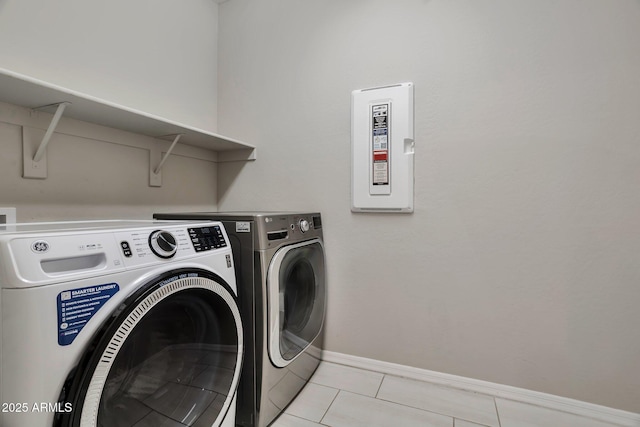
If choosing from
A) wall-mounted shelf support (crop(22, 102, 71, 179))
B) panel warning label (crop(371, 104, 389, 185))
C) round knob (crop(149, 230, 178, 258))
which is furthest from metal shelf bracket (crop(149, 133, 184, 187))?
panel warning label (crop(371, 104, 389, 185))

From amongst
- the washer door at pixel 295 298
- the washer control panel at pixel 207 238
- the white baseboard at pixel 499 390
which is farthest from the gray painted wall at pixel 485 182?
the washer control panel at pixel 207 238

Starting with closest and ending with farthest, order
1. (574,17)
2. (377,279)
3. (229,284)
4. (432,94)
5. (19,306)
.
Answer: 1. (19,306)
2. (229,284)
3. (574,17)
4. (432,94)
5. (377,279)

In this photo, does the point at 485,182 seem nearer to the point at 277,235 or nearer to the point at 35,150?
the point at 277,235

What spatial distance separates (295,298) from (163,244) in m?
0.84

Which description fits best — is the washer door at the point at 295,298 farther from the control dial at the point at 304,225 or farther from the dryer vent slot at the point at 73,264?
the dryer vent slot at the point at 73,264

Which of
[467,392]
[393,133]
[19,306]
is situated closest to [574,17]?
[393,133]

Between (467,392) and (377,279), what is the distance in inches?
27.8

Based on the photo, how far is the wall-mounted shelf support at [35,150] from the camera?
1.23m

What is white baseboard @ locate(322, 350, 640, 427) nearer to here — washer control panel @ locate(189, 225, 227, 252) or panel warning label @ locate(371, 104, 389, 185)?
panel warning label @ locate(371, 104, 389, 185)

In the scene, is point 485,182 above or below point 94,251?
above

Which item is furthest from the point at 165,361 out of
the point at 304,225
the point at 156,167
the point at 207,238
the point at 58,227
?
the point at 156,167

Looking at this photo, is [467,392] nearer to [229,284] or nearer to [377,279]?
[377,279]

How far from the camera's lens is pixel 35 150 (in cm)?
127

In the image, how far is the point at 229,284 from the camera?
1.08 meters
